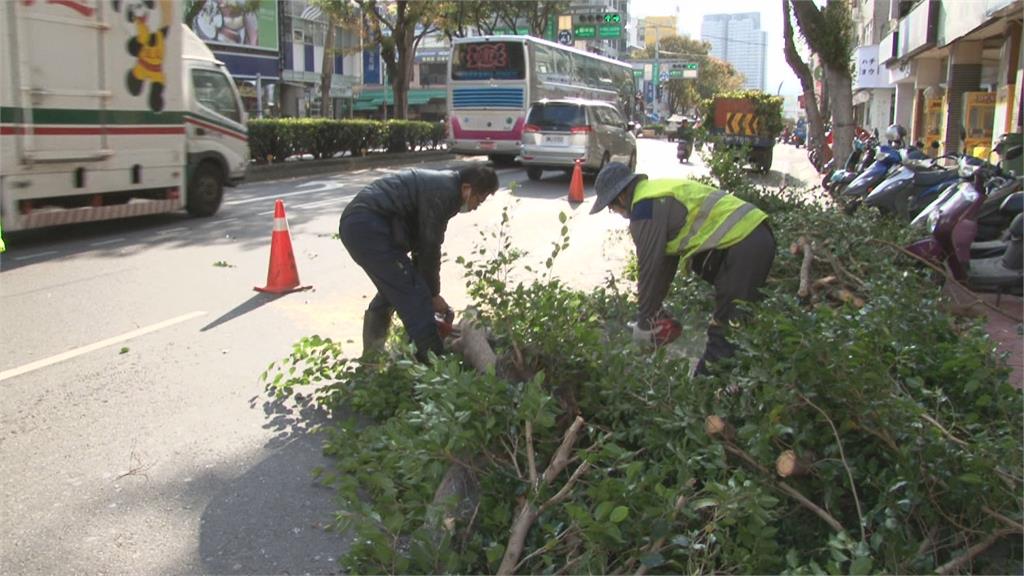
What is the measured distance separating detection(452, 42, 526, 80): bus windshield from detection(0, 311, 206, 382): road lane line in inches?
709

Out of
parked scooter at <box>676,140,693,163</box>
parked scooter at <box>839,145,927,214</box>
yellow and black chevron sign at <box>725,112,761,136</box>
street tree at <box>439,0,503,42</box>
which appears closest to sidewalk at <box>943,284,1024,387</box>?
parked scooter at <box>839,145,927,214</box>

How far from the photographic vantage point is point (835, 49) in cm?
1191

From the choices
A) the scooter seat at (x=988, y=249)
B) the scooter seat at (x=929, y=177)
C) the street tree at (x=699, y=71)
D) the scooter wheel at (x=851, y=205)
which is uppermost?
the street tree at (x=699, y=71)

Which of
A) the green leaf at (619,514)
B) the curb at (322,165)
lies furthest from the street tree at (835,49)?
the curb at (322,165)

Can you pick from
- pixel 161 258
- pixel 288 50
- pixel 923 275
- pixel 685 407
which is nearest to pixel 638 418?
pixel 685 407

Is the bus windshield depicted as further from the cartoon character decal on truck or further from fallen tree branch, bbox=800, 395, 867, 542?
fallen tree branch, bbox=800, 395, 867, 542

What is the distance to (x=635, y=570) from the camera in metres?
2.81

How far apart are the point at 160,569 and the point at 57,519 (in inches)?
26.8

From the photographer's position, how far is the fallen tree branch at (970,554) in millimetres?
2740

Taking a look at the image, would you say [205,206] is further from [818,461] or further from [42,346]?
[818,461]

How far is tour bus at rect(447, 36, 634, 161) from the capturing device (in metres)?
23.7

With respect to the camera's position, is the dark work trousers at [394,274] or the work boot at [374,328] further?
the work boot at [374,328]

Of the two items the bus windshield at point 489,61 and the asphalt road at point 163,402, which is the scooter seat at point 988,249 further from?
the bus windshield at point 489,61

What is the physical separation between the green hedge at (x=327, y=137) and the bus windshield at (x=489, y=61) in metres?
2.82
